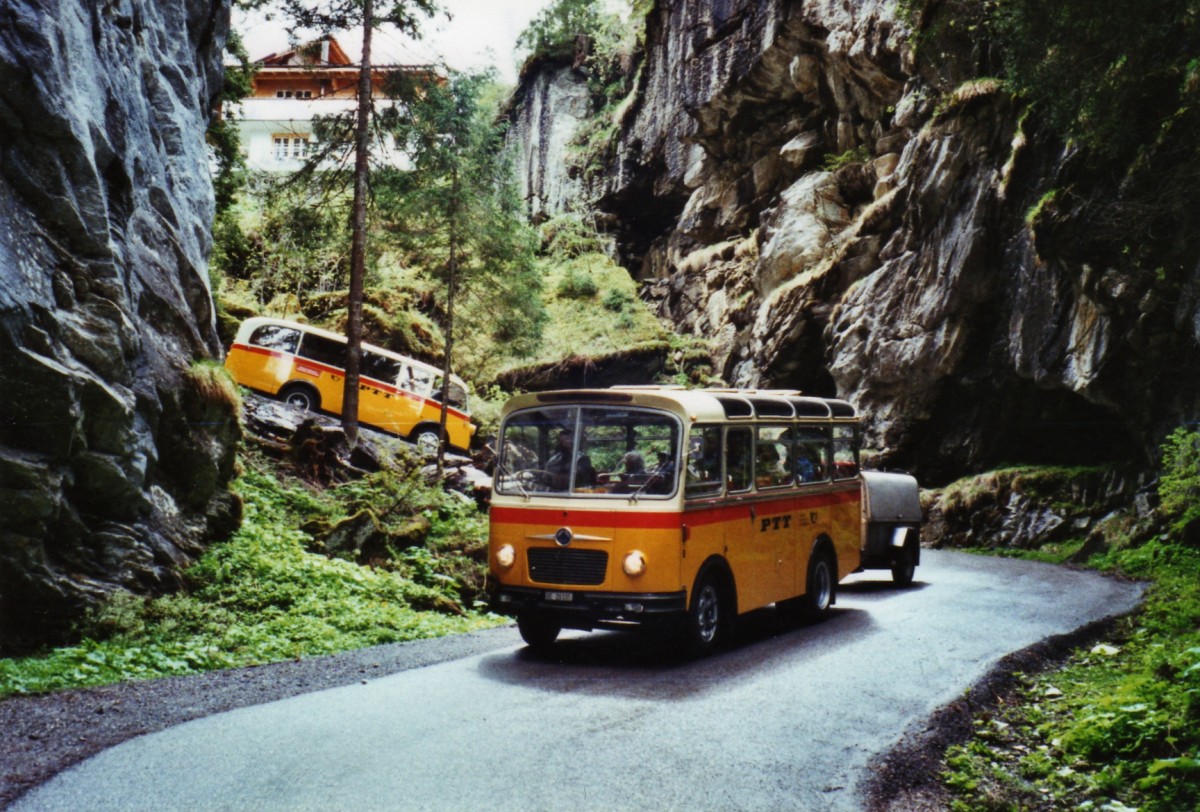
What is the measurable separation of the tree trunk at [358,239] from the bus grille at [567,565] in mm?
12139

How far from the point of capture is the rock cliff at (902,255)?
19.2m

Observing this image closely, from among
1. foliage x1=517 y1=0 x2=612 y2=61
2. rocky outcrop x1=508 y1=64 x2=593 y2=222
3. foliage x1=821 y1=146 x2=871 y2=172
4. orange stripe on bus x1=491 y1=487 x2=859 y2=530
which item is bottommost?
orange stripe on bus x1=491 y1=487 x2=859 y2=530

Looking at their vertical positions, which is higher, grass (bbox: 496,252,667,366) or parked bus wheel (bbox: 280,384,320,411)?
grass (bbox: 496,252,667,366)

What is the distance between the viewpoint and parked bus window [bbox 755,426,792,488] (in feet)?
35.8

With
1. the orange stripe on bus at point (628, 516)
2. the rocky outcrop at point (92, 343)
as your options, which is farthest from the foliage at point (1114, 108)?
the rocky outcrop at point (92, 343)

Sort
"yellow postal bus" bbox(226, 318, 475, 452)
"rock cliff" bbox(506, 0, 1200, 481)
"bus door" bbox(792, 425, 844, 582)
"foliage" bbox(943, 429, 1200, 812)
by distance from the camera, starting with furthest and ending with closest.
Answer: "yellow postal bus" bbox(226, 318, 475, 452), "rock cliff" bbox(506, 0, 1200, 481), "bus door" bbox(792, 425, 844, 582), "foliage" bbox(943, 429, 1200, 812)

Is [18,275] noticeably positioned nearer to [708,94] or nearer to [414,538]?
[414,538]

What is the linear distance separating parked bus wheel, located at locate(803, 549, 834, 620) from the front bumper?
140 inches

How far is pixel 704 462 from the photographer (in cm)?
979

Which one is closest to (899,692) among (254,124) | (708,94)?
(708,94)

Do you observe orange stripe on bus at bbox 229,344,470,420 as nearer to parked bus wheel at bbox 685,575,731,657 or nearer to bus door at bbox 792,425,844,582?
bus door at bbox 792,425,844,582

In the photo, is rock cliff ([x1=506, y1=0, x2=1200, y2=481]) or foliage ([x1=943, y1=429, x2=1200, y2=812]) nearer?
foliage ([x1=943, y1=429, x2=1200, y2=812])

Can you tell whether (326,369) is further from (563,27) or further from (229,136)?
(563,27)

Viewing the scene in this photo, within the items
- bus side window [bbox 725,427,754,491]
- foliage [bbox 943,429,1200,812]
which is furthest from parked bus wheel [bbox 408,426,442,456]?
foliage [bbox 943,429,1200,812]
